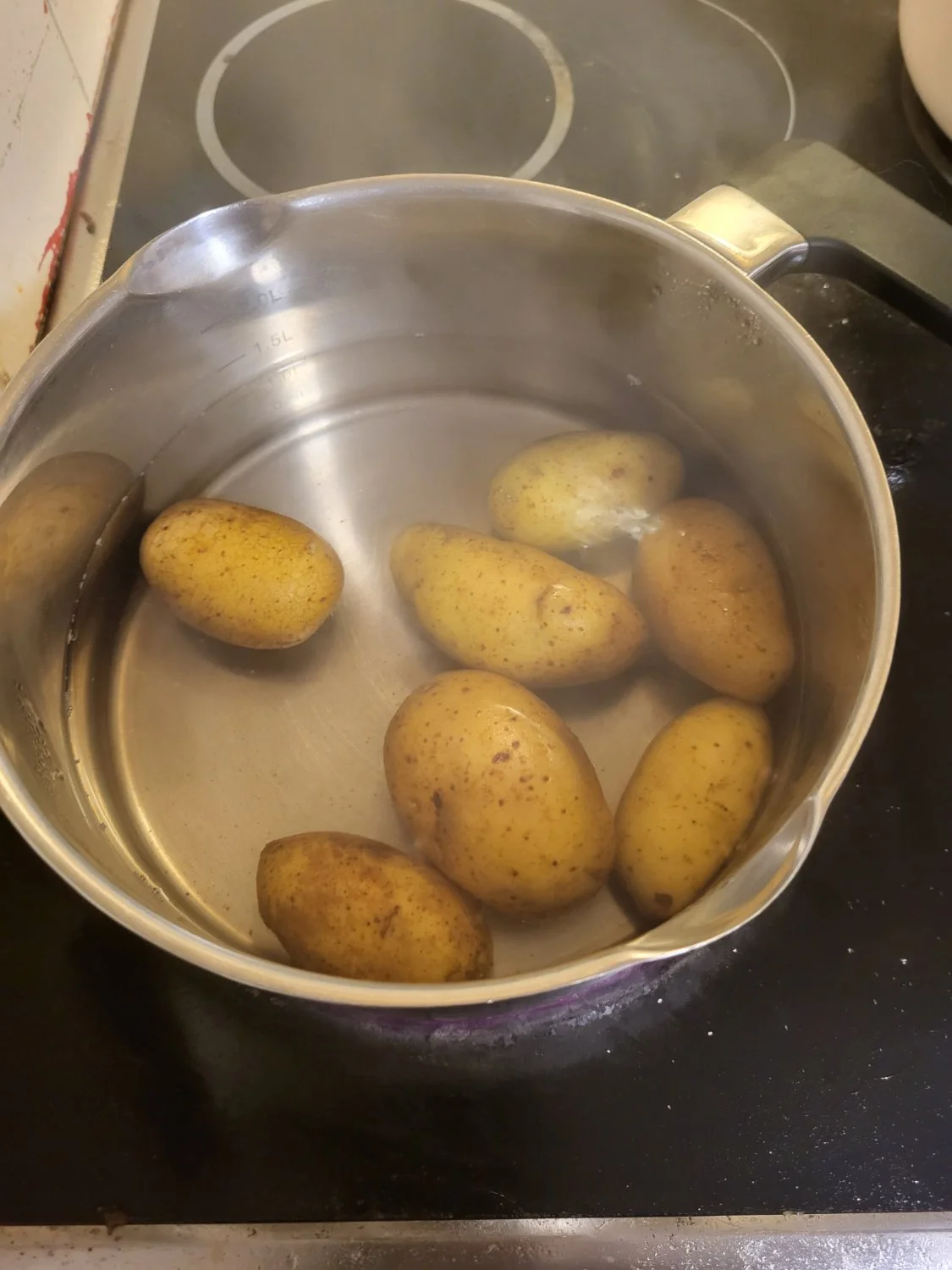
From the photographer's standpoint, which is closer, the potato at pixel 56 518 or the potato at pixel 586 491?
the potato at pixel 56 518

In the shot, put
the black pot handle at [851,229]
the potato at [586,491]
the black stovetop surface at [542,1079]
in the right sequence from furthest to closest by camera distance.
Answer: the potato at [586,491] → the black pot handle at [851,229] → the black stovetop surface at [542,1079]

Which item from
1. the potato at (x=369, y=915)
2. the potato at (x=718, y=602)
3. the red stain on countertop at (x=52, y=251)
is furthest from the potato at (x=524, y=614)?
the red stain on countertop at (x=52, y=251)

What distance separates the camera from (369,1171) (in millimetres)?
569

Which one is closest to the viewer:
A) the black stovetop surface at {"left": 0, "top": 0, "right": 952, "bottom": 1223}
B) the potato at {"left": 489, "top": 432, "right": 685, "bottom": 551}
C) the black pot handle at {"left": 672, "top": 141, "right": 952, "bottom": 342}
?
the black stovetop surface at {"left": 0, "top": 0, "right": 952, "bottom": 1223}

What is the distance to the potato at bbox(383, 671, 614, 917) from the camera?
0.62 m

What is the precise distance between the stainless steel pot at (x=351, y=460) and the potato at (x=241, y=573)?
64 millimetres

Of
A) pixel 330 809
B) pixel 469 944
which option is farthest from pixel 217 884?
pixel 469 944

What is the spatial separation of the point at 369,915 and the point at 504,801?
0.37ft

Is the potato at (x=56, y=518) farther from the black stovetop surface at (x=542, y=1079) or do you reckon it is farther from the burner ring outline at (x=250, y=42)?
the burner ring outline at (x=250, y=42)

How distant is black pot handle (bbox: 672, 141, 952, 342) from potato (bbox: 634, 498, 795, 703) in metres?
0.20

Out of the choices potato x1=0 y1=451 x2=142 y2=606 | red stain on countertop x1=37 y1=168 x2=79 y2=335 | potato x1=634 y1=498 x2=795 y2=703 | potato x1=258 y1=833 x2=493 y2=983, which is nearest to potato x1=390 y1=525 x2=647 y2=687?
potato x1=634 y1=498 x2=795 y2=703

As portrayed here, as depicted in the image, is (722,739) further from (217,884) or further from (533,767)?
(217,884)

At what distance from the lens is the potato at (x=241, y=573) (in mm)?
753

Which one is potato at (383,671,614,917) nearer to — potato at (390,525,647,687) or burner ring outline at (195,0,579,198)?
potato at (390,525,647,687)
